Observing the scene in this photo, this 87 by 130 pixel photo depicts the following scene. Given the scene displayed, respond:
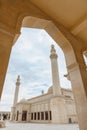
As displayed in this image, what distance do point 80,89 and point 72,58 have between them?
32.3 inches

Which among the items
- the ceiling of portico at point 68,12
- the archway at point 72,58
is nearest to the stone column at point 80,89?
the archway at point 72,58

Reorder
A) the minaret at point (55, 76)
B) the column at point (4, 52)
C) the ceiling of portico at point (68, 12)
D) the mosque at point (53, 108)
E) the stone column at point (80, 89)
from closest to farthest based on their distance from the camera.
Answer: the column at point (4, 52), the stone column at point (80, 89), the ceiling of portico at point (68, 12), the mosque at point (53, 108), the minaret at point (55, 76)

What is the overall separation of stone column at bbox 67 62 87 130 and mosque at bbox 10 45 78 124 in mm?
18586

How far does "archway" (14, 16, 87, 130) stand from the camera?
2.63 m

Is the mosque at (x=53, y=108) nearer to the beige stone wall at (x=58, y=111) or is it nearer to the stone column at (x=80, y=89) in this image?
the beige stone wall at (x=58, y=111)

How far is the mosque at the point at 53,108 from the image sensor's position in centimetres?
2041

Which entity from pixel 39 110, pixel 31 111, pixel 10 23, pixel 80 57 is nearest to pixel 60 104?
pixel 39 110

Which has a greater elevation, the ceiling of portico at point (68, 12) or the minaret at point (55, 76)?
the minaret at point (55, 76)

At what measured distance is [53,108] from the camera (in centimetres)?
2130

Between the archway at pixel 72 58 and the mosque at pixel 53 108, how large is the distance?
1856cm

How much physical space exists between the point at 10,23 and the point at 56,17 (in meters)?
1.38

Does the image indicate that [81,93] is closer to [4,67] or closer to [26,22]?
[4,67]

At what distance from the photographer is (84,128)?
2.45 m

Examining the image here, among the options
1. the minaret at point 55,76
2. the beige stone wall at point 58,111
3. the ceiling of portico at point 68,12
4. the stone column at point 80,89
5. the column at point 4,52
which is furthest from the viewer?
the minaret at point 55,76
